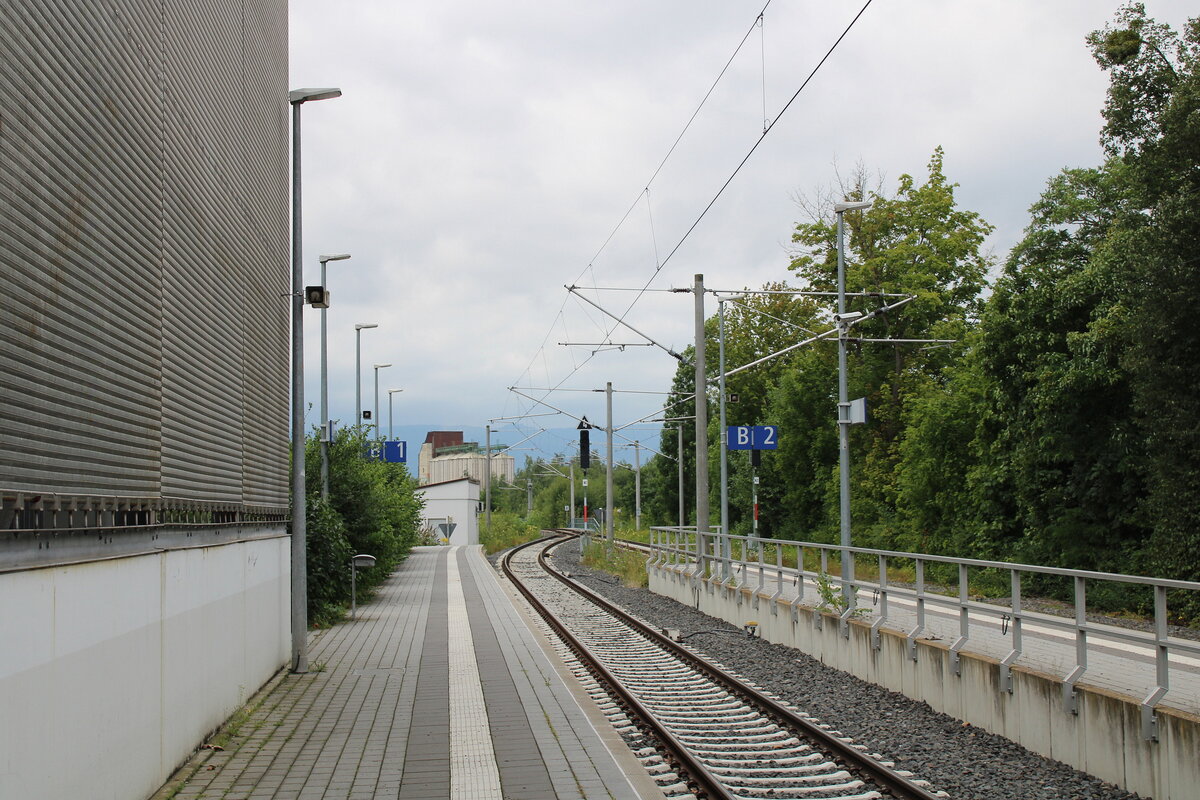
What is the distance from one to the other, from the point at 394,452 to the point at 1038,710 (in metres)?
28.3

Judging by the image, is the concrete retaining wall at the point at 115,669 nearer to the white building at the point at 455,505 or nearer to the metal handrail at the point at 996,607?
the metal handrail at the point at 996,607

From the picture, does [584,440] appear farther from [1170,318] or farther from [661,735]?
[661,735]

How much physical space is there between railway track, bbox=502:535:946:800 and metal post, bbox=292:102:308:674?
3743 mm

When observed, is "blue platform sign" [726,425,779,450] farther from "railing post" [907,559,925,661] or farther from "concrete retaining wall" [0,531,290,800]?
"concrete retaining wall" [0,531,290,800]

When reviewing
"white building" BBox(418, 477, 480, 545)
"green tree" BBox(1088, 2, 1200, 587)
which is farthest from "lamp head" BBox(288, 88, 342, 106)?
"white building" BBox(418, 477, 480, 545)

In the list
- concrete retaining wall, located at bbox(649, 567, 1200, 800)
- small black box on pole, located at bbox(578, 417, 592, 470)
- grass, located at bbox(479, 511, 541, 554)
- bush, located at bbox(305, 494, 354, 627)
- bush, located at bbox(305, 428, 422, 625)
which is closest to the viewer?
concrete retaining wall, located at bbox(649, 567, 1200, 800)

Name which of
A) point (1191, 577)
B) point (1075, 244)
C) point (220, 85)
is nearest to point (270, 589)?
point (220, 85)

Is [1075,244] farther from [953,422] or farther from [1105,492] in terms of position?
[1105,492]

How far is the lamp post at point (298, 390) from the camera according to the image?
14695mm

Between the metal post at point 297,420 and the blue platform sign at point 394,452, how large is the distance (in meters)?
19.2

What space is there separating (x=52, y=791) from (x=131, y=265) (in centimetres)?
357

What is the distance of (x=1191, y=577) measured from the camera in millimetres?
18828

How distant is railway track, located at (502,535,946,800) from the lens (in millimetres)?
8172

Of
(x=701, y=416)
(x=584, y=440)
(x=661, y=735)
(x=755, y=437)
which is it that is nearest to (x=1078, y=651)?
(x=661, y=735)
